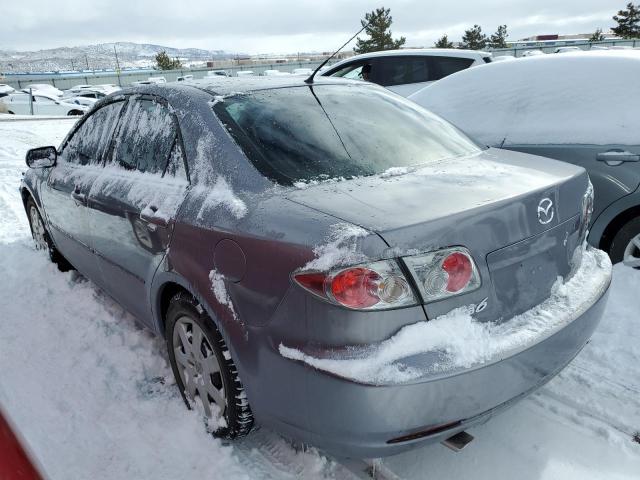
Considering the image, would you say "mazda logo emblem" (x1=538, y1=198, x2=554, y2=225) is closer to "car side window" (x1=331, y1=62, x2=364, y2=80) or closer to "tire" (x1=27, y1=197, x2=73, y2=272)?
A: "tire" (x1=27, y1=197, x2=73, y2=272)

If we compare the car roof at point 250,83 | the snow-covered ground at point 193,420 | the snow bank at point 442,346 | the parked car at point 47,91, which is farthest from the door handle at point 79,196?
the parked car at point 47,91

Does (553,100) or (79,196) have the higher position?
(553,100)

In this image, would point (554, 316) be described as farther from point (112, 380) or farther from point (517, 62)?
point (517, 62)

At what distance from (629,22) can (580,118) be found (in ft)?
178

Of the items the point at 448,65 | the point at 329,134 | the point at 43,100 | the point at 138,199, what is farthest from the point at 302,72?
the point at 329,134

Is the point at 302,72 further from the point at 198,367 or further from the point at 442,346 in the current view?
the point at 442,346

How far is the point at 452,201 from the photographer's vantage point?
6.06 ft

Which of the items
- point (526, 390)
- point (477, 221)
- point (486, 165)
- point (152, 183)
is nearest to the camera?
point (477, 221)

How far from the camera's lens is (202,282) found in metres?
2.12

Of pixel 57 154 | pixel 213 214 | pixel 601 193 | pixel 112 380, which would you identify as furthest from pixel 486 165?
pixel 57 154

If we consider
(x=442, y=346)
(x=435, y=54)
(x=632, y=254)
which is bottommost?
(x=632, y=254)

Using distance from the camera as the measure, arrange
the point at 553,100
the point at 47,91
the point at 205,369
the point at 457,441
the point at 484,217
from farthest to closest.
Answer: the point at 47,91, the point at 553,100, the point at 205,369, the point at 457,441, the point at 484,217

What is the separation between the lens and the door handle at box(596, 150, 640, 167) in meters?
3.34

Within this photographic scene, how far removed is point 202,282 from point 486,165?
1.36 m
